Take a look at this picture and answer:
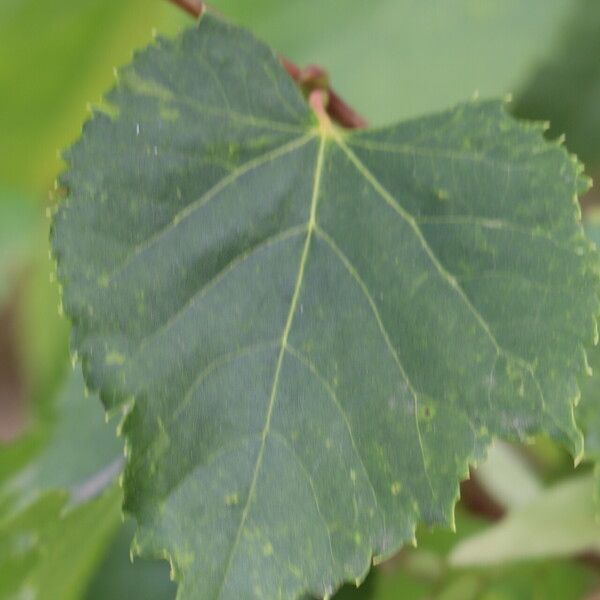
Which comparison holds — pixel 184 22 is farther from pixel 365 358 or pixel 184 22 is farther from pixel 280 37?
pixel 365 358

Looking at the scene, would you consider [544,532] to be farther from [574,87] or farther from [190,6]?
[574,87]

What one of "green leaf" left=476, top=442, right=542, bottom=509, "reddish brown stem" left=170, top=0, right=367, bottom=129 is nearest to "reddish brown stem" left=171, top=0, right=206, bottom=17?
"reddish brown stem" left=170, top=0, right=367, bottom=129

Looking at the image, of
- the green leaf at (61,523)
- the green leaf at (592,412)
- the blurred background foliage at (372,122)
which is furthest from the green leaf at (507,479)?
the green leaf at (61,523)

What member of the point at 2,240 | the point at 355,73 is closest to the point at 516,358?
the point at 355,73

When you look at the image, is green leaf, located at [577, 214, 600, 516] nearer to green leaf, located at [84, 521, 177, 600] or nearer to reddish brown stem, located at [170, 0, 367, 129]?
reddish brown stem, located at [170, 0, 367, 129]

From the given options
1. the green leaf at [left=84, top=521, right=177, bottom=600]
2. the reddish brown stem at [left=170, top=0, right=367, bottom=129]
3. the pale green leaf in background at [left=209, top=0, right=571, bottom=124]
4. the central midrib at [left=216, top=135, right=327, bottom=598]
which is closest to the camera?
the central midrib at [left=216, top=135, right=327, bottom=598]

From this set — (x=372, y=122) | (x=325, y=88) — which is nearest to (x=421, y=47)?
(x=372, y=122)
